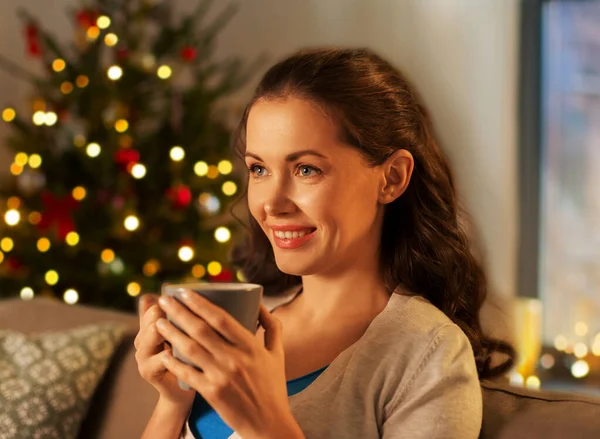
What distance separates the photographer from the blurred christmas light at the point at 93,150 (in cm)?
302

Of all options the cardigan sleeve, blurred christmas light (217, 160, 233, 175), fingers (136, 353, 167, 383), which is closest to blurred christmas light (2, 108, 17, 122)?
blurred christmas light (217, 160, 233, 175)

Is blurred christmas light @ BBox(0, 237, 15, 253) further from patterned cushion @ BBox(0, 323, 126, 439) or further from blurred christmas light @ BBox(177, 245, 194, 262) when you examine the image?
patterned cushion @ BBox(0, 323, 126, 439)

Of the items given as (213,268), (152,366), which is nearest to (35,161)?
(213,268)

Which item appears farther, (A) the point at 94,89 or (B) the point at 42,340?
(A) the point at 94,89

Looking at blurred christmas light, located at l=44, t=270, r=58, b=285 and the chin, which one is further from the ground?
the chin

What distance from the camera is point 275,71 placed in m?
1.23

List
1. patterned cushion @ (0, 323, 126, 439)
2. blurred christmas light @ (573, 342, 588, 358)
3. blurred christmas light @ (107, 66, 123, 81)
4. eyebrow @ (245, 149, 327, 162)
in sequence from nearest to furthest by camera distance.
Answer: eyebrow @ (245, 149, 327, 162) → patterned cushion @ (0, 323, 126, 439) → blurred christmas light @ (107, 66, 123, 81) → blurred christmas light @ (573, 342, 588, 358)

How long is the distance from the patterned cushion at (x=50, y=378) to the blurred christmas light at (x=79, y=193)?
135 cm

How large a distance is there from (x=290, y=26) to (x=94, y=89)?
48.9 inches

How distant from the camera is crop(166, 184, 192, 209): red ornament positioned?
307 centimetres

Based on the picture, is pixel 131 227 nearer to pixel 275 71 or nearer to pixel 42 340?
pixel 42 340

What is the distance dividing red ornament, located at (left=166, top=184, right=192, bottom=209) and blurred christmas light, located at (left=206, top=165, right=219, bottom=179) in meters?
0.12

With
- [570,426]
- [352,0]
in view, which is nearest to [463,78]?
[352,0]

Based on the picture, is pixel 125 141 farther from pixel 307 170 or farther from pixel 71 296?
pixel 307 170
